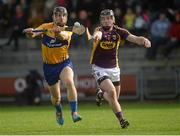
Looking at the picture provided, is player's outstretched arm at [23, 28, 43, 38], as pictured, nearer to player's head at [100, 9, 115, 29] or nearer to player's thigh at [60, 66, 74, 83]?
player's thigh at [60, 66, 74, 83]

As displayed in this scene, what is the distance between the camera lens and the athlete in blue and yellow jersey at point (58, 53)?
1570 centimetres

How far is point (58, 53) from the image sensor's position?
16094mm

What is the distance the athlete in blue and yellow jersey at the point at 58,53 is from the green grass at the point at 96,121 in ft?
2.94

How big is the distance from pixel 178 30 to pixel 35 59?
5.96 m

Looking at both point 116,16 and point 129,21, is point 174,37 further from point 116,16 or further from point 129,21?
point 116,16

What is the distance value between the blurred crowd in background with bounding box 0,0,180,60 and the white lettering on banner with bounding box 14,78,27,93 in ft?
8.90

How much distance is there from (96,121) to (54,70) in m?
2.35

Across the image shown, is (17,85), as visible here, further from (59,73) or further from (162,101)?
(59,73)

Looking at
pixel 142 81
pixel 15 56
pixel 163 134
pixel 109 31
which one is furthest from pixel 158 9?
pixel 163 134

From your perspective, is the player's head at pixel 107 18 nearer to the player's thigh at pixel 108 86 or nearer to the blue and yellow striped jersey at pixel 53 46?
the blue and yellow striped jersey at pixel 53 46

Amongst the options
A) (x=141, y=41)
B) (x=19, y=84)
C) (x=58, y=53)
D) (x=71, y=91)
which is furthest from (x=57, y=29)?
(x=19, y=84)

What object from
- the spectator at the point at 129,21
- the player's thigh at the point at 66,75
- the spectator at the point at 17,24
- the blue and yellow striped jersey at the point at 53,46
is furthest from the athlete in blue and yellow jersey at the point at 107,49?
the spectator at the point at 17,24

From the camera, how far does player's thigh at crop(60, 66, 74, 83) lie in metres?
15.7

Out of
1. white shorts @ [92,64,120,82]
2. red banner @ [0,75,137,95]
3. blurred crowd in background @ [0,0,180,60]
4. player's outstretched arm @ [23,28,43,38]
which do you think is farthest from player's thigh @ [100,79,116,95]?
blurred crowd in background @ [0,0,180,60]
